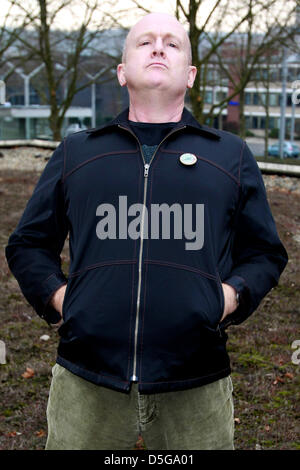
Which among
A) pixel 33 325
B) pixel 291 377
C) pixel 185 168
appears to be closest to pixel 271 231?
pixel 185 168

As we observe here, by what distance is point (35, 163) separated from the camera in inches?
716

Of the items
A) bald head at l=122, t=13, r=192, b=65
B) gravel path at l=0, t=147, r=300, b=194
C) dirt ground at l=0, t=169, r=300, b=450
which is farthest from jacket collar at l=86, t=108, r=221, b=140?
gravel path at l=0, t=147, r=300, b=194

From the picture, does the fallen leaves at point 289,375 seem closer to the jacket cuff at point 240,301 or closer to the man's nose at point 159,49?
the jacket cuff at point 240,301

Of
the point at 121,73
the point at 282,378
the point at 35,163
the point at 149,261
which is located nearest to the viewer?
the point at 149,261

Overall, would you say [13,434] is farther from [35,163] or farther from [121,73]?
[35,163]

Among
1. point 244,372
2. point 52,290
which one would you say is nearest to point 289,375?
point 244,372

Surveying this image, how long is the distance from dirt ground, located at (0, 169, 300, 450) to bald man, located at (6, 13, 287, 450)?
2.09 meters

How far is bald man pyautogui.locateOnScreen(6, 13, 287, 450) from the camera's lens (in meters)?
2.04

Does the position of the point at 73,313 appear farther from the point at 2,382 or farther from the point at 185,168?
the point at 2,382

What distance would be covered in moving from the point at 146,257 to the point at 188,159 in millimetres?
388
